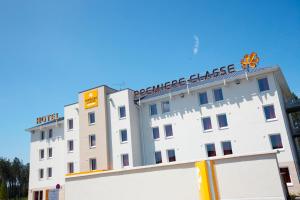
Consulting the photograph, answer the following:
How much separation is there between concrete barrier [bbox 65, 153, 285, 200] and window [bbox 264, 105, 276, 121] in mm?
18862

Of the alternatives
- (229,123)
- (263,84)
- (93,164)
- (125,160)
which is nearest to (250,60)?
(263,84)

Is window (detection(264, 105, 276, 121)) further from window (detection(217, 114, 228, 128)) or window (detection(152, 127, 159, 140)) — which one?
window (detection(152, 127, 159, 140))

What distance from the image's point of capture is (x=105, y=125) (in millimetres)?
38625

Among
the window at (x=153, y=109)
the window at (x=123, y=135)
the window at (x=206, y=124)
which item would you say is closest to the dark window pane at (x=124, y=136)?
the window at (x=123, y=135)

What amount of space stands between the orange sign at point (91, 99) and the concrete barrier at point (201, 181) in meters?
23.4

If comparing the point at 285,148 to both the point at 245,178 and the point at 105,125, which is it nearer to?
the point at 245,178

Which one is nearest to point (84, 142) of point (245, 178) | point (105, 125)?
point (105, 125)

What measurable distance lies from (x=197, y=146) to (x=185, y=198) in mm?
19382

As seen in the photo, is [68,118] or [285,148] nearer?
[285,148]

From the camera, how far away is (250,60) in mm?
33719

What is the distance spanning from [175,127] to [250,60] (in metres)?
13.0

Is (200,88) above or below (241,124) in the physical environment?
above

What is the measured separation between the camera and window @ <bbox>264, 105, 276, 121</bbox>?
30552mm

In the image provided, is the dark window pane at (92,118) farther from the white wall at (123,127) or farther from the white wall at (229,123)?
the white wall at (229,123)
